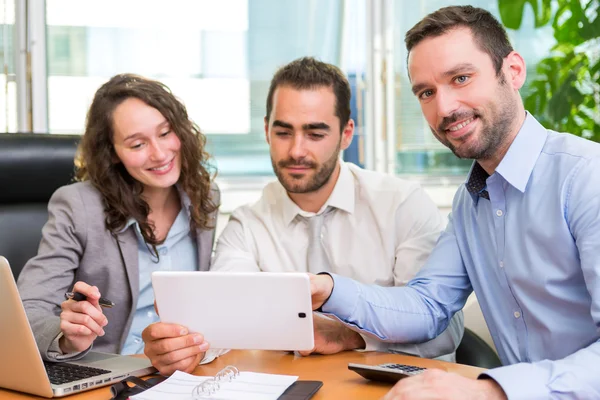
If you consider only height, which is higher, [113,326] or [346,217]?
[346,217]

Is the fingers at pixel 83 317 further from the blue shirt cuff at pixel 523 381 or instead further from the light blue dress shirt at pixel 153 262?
the blue shirt cuff at pixel 523 381

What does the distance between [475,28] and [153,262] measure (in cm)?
109

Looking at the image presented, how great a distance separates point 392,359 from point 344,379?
0.64 ft

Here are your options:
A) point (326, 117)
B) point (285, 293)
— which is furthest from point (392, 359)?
point (326, 117)

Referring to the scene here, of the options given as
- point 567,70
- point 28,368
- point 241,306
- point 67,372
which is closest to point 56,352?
point 67,372

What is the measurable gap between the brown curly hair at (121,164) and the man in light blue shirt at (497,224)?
69 cm

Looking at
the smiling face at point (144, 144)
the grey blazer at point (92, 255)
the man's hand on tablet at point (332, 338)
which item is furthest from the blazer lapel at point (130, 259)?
the man's hand on tablet at point (332, 338)

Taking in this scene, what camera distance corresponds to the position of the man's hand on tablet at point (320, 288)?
147cm

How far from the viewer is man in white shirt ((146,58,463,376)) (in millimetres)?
1945

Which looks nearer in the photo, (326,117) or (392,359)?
(392,359)

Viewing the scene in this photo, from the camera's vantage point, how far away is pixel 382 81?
3352 millimetres

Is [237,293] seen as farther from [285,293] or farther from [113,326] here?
[113,326]

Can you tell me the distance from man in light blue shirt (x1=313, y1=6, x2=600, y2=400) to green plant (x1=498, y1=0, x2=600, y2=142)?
150cm

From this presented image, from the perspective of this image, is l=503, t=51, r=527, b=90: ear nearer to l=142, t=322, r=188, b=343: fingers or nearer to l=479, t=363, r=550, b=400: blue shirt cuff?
l=479, t=363, r=550, b=400: blue shirt cuff
